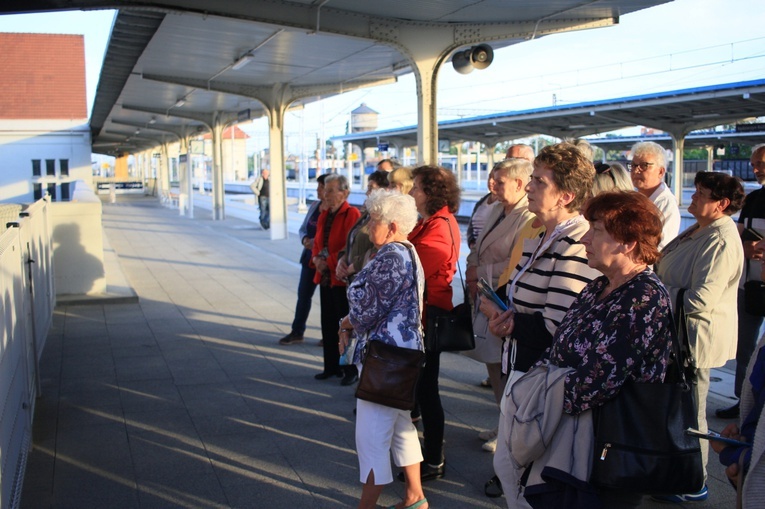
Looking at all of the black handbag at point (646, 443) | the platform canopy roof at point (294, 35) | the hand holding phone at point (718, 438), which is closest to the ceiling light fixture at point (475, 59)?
the platform canopy roof at point (294, 35)

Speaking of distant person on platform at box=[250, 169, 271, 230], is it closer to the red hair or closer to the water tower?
the red hair

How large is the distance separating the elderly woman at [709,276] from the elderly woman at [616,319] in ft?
4.61

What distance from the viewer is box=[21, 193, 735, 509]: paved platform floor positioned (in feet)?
14.3

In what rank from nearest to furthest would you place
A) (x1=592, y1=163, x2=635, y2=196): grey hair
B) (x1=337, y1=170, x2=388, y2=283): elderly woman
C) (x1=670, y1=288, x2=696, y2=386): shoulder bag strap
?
1. (x1=670, y1=288, x2=696, y2=386): shoulder bag strap
2. (x1=592, y1=163, x2=635, y2=196): grey hair
3. (x1=337, y1=170, x2=388, y2=283): elderly woman

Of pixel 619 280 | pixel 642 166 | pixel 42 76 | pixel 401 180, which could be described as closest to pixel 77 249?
pixel 401 180

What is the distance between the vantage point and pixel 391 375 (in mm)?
3719

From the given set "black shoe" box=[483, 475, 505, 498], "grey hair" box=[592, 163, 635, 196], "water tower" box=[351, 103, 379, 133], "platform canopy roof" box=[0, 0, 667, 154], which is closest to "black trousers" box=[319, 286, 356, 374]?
"black shoe" box=[483, 475, 505, 498]

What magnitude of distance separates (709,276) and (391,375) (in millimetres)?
1800

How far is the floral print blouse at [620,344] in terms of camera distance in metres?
2.56

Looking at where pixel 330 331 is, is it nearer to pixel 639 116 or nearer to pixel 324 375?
pixel 324 375

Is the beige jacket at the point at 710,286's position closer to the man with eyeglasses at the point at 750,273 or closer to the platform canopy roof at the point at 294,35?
the man with eyeglasses at the point at 750,273

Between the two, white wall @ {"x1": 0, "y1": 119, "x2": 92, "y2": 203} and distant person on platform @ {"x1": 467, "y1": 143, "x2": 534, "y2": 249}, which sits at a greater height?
white wall @ {"x1": 0, "y1": 119, "x2": 92, "y2": 203}

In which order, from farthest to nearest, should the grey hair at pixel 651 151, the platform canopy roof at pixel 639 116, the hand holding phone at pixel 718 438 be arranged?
the platform canopy roof at pixel 639 116
the grey hair at pixel 651 151
the hand holding phone at pixel 718 438

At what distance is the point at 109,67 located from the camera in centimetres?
1384
